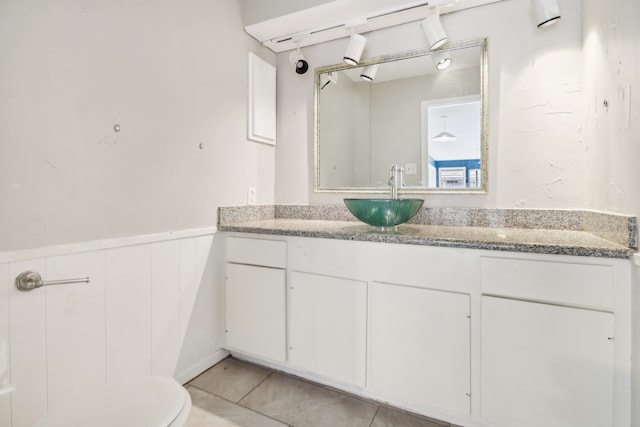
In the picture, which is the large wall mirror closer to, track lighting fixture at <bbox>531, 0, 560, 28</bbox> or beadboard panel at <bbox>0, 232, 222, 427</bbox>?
track lighting fixture at <bbox>531, 0, 560, 28</bbox>

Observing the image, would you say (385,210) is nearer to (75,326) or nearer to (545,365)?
(545,365)

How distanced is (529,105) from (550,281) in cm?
97

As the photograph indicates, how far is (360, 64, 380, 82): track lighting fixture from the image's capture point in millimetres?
1973

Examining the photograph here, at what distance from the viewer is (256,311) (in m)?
1.72

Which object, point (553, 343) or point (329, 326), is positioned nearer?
point (553, 343)

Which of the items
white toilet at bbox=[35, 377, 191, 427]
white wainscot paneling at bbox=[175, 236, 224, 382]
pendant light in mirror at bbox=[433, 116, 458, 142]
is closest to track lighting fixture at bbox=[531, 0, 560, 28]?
pendant light in mirror at bbox=[433, 116, 458, 142]

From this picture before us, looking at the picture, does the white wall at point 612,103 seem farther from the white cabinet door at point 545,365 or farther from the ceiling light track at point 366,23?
the ceiling light track at point 366,23

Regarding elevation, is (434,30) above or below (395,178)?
above

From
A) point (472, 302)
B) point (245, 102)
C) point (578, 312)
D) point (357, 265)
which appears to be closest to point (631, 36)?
point (578, 312)

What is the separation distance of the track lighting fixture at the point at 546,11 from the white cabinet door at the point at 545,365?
131 centimetres

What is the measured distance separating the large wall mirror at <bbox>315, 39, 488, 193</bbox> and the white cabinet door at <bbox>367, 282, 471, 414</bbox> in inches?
29.5

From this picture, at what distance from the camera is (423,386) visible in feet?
4.37

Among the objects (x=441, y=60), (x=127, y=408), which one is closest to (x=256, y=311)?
(x=127, y=408)

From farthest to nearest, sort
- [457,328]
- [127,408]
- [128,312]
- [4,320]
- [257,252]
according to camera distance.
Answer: [257,252]
[128,312]
[457,328]
[4,320]
[127,408]
